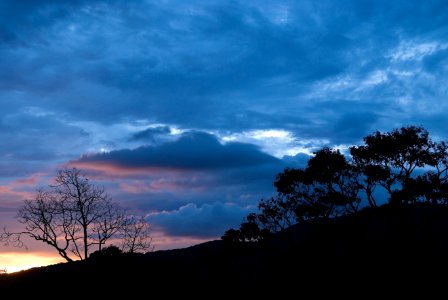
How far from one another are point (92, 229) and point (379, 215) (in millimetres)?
32370

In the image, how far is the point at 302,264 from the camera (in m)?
24.3

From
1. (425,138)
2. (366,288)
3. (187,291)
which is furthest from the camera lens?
(425,138)

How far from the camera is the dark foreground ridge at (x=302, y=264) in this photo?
2120 centimetres

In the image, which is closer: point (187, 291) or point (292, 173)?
point (187, 291)

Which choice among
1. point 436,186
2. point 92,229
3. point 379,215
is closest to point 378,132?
point 436,186

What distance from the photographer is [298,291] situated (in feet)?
73.7

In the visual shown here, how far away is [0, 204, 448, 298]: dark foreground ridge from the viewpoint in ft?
69.6

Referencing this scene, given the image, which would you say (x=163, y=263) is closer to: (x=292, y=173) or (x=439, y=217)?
(x=439, y=217)

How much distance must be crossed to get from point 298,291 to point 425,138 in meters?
39.5

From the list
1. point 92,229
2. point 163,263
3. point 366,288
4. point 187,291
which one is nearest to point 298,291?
point 366,288

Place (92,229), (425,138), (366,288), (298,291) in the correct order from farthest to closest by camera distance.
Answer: (425,138) < (92,229) < (298,291) < (366,288)

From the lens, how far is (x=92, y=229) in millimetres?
47781

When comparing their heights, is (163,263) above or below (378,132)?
below

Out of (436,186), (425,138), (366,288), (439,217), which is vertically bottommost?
(366,288)
